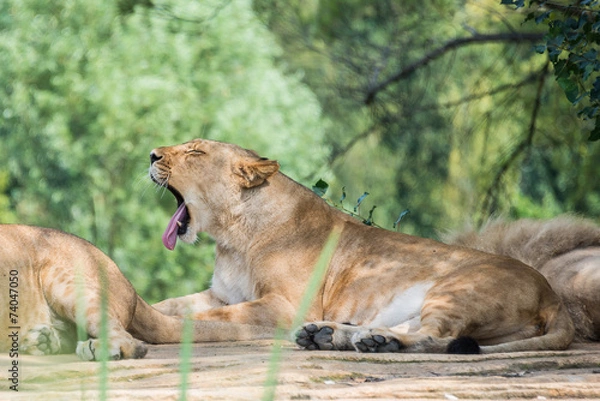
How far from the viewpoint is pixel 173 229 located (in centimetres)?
629

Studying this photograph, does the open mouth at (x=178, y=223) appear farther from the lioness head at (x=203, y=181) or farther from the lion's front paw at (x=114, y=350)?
the lion's front paw at (x=114, y=350)

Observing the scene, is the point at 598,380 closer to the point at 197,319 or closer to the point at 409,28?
the point at 197,319

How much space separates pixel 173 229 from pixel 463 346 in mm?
2148

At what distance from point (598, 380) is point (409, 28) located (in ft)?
24.3

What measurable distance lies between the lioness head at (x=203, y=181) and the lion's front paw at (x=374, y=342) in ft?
5.80

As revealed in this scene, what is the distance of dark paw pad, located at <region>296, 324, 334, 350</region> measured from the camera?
4734 millimetres

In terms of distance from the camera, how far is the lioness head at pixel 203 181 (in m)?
6.23

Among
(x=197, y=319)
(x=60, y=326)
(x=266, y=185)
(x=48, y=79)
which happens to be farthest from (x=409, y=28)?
(x=48, y=79)

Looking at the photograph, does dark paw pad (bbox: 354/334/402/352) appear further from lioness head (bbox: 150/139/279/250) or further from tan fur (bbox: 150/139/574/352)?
lioness head (bbox: 150/139/279/250)

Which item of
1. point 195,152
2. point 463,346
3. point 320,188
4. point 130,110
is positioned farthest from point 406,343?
point 130,110

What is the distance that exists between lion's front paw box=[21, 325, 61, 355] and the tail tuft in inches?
62.8

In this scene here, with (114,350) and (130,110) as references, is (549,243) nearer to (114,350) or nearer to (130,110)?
(114,350)

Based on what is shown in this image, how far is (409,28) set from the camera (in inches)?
425

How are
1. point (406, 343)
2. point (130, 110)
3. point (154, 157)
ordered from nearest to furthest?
point (406, 343) → point (154, 157) → point (130, 110)
